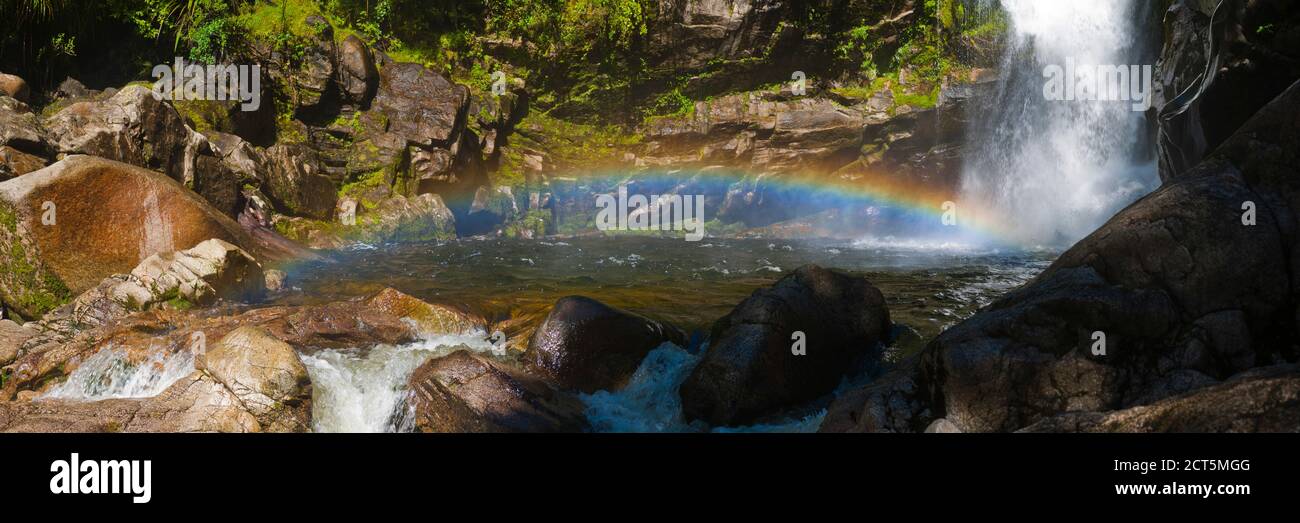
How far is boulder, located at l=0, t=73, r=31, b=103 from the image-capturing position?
14.0 meters

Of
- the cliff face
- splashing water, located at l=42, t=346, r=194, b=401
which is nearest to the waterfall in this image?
the cliff face

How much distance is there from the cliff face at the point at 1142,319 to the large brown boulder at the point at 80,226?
10358mm

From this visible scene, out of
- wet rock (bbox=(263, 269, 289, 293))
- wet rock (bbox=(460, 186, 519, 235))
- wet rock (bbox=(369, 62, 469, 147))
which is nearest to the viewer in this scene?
wet rock (bbox=(263, 269, 289, 293))

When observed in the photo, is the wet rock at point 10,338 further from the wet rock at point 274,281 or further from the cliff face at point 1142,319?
the cliff face at point 1142,319

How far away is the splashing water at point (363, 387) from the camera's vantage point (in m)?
7.00

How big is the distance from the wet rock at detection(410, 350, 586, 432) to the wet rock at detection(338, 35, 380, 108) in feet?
51.1

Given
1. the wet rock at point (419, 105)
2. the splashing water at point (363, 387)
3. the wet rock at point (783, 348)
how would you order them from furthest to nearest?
the wet rock at point (419, 105)
the splashing water at point (363, 387)
the wet rock at point (783, 348)

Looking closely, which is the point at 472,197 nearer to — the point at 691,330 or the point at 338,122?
the point at 338,122

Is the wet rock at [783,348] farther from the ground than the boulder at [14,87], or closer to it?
closer to it

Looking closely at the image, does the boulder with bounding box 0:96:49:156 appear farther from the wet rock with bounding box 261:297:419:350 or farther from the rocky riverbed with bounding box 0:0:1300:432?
the wet rock with bounding box 261:297:419:350

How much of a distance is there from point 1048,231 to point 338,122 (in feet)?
69.0

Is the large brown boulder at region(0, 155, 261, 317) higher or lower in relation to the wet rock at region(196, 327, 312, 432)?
higher

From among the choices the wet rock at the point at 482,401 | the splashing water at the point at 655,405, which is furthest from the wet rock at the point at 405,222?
the splashing water at the point at 655,405
